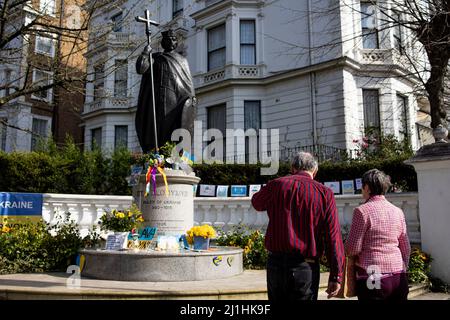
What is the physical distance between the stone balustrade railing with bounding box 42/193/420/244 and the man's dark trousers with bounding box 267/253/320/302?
7.37 metres

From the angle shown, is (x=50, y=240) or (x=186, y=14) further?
(x=186, y=14)

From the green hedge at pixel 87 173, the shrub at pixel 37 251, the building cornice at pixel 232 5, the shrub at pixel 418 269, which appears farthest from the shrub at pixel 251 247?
the building cornice at pixel 232 5

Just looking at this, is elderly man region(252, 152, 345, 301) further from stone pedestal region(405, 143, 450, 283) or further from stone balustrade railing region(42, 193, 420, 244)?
stone balustrade railing region(42, 193, 420, 244)

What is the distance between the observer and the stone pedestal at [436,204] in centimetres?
798

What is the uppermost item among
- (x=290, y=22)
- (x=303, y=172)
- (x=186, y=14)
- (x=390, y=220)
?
(x=186, y=14)

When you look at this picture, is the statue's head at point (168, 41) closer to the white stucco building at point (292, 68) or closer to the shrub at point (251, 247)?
the shrub at point (251, 247)

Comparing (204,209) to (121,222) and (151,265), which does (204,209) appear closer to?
(121,222)

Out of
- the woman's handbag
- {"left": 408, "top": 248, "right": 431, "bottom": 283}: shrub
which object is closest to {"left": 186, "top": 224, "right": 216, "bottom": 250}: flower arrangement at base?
{"left": 408, "top": 248, "right": 431, "bottom": 283}: shrub

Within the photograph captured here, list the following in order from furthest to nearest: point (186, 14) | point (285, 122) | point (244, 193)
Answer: point (186, 14), point (285, 122), point (244, 193)

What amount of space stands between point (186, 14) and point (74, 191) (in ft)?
51.1

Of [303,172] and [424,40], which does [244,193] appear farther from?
[303,172]

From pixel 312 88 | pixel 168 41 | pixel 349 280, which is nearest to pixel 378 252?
pixel 349 280

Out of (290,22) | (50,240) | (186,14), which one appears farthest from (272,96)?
(50,240)

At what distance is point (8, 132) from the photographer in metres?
30.6
